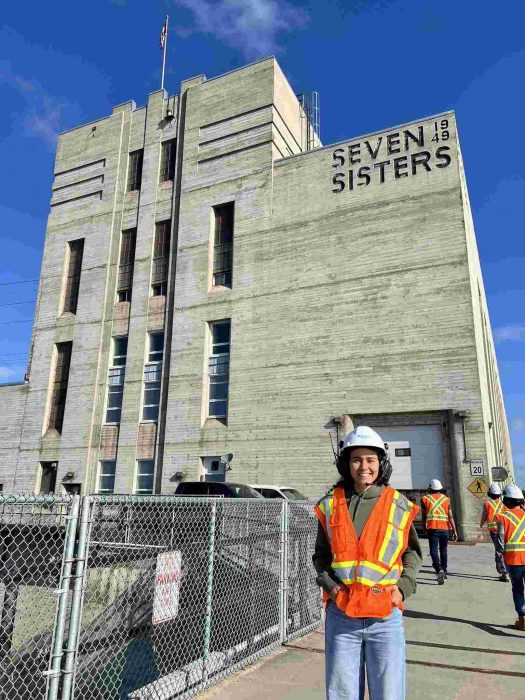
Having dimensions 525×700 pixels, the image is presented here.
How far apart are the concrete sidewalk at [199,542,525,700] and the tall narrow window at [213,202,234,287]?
19657 mm

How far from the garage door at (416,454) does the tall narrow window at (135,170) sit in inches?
798

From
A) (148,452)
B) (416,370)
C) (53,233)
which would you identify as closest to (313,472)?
(416,370)

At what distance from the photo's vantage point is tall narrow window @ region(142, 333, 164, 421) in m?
26.2

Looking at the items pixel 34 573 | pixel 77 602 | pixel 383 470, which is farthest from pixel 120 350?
pixel 383 470

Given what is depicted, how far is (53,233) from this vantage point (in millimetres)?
32125

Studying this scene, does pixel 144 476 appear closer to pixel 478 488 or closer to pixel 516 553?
pixel 478 488

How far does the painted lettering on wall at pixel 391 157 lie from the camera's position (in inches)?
880

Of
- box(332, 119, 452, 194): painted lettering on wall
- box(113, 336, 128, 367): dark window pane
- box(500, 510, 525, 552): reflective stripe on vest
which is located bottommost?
box(500, 510, 525, 552): reflective stripe on vest

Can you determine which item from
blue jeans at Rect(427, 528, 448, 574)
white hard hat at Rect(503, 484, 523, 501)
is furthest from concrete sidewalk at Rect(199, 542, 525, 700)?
white hard hat at Rect(503, 484, 523, 501)

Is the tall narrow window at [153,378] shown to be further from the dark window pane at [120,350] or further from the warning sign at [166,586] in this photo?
the warning sign at [166,586]

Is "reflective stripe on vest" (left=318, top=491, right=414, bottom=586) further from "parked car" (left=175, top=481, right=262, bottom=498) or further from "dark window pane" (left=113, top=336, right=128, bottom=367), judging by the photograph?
"dark window pane" (left=113, top=336, right=128, bottom=367)

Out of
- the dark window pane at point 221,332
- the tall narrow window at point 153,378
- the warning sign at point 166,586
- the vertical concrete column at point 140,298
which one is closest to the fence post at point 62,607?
the warning sign at point 166,586

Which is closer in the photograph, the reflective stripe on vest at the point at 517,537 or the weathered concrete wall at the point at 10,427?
the reflective stripe on vest at the point at 517,537

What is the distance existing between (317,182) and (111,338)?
13434mm
